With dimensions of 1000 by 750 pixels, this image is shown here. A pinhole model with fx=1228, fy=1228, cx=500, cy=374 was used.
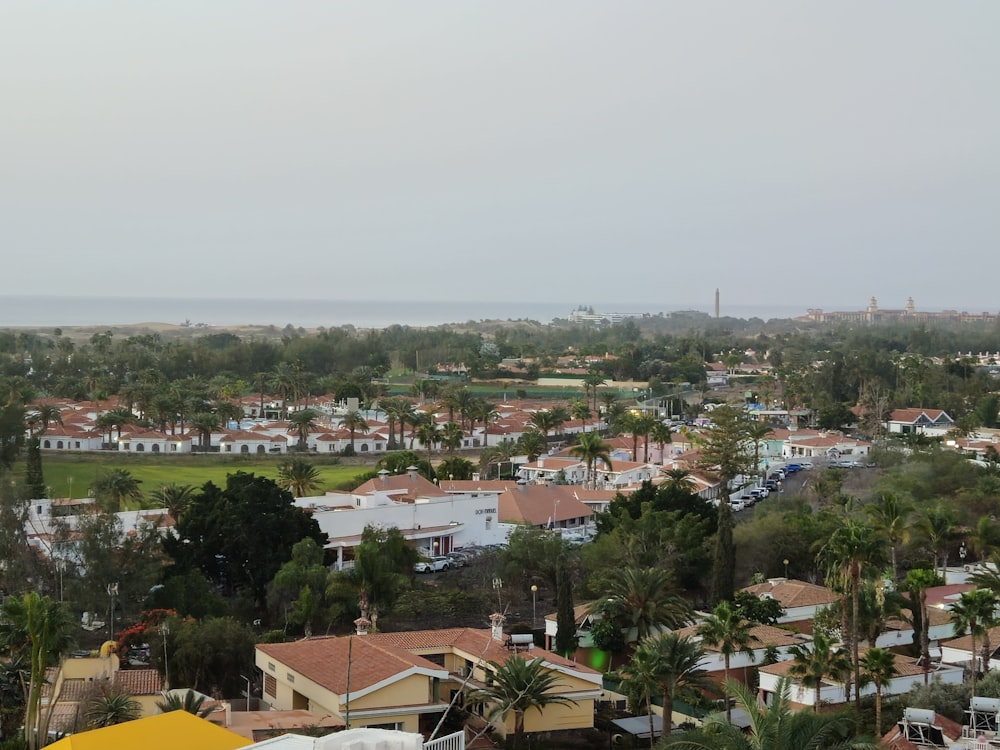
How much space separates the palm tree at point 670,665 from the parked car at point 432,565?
16918 millimetres

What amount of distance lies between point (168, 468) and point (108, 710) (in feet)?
146

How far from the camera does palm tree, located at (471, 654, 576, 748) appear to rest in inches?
808

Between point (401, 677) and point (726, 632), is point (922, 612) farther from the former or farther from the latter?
point (401, 677)

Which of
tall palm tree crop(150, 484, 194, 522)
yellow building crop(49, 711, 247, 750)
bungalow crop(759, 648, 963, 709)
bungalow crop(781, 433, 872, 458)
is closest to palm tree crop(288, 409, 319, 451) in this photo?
bungalow crop(781, 433, 872, 458)

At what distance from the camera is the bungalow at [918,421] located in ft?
260

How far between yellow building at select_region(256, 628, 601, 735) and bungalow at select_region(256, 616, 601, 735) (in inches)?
0.7

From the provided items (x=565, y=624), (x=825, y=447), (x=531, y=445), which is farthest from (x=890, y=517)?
(x=825, y=447)

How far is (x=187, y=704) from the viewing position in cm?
1883

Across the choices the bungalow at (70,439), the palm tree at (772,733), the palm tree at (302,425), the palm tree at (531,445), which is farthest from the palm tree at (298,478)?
the palm tree at (772,733)

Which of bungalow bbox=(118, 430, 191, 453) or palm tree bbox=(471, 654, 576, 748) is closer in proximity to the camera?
palm tree bbox=(471, 654, 576, 748)

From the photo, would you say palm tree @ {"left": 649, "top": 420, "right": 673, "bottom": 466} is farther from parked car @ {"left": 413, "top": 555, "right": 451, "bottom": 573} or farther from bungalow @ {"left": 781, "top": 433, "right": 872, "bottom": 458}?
parked car @ {"left": 413, "top": 555, "right": 451, "bottom": 573}

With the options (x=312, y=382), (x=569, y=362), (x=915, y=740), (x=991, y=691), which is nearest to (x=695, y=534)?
(x=991, y=691)

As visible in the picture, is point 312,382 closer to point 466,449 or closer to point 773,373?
point 466,449

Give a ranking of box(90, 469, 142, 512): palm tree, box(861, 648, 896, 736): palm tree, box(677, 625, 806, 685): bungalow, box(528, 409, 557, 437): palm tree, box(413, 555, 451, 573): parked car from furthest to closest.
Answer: box(528, 409, 557, 437): palm tree, box(90, 469, 142, 512): palm tree, box(413, 555, 451, 573): parked car, box(677, 625, 806, 685): bungalow, box(861, 648, 896, 736): palm tree
